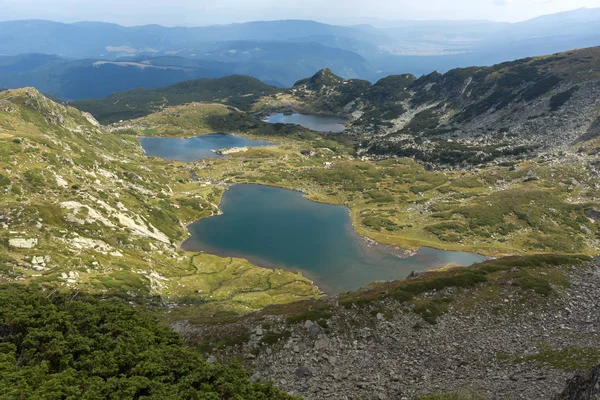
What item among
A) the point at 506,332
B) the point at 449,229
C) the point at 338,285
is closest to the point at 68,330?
the point at 506,332

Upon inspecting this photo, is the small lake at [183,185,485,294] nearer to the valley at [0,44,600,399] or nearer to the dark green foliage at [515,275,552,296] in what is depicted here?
the valley at [0,44,600,399]

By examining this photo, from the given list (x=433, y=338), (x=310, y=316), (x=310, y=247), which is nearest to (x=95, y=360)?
(x=310, y=316)

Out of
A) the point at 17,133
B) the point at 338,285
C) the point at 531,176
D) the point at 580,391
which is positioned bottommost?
the point at 338,285

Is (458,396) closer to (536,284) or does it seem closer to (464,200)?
(536,284)

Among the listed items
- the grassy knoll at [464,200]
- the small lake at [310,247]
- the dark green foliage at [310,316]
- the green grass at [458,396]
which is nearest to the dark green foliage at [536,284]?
the green grass at [458,396]

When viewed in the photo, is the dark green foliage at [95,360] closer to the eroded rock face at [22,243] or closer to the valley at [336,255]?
the valley at [336,255]

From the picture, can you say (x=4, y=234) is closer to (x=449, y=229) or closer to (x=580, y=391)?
(x=580, y=391)

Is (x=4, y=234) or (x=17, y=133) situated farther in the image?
(x=17, y=133)
